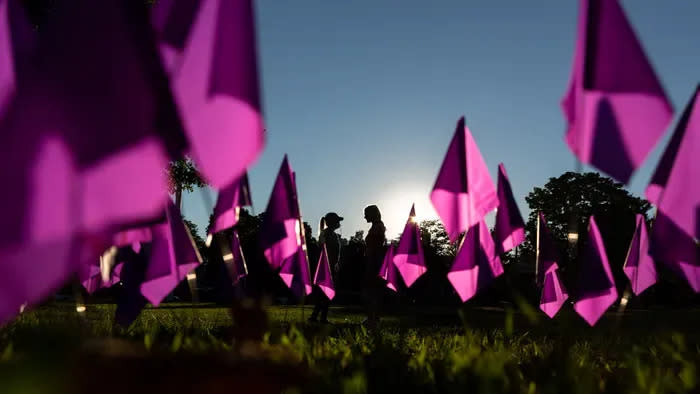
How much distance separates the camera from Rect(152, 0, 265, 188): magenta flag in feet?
5.58

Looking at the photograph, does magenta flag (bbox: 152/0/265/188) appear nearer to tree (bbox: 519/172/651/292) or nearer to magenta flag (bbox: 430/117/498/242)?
magenta flag (bbox: 430/117/498/242)

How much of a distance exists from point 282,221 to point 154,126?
6.88 feet

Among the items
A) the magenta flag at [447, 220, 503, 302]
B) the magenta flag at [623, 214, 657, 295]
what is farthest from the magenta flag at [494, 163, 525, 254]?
the magenta flag at [623, 214, 657, 295]

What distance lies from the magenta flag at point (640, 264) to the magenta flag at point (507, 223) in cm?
99

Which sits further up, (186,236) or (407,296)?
(186,236)

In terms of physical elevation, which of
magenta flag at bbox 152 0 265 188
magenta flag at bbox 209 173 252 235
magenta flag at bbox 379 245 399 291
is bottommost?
magenta flag at bbox 379 245 399 291

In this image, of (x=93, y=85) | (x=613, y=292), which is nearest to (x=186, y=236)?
(x=93, y=85)

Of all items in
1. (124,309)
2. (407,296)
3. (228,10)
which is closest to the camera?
(228,10)

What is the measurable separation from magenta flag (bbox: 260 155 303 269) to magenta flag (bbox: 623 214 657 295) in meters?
2.56

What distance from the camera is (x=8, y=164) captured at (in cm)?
140

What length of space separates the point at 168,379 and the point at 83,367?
0.49 feet

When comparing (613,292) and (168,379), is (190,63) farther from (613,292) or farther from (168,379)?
(613,292)

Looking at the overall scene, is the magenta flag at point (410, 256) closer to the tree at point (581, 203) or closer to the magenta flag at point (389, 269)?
the magenta flag at point (389, 269)

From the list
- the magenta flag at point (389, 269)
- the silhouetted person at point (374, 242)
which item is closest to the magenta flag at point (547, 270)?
the magenta flag at point (389, 269)
